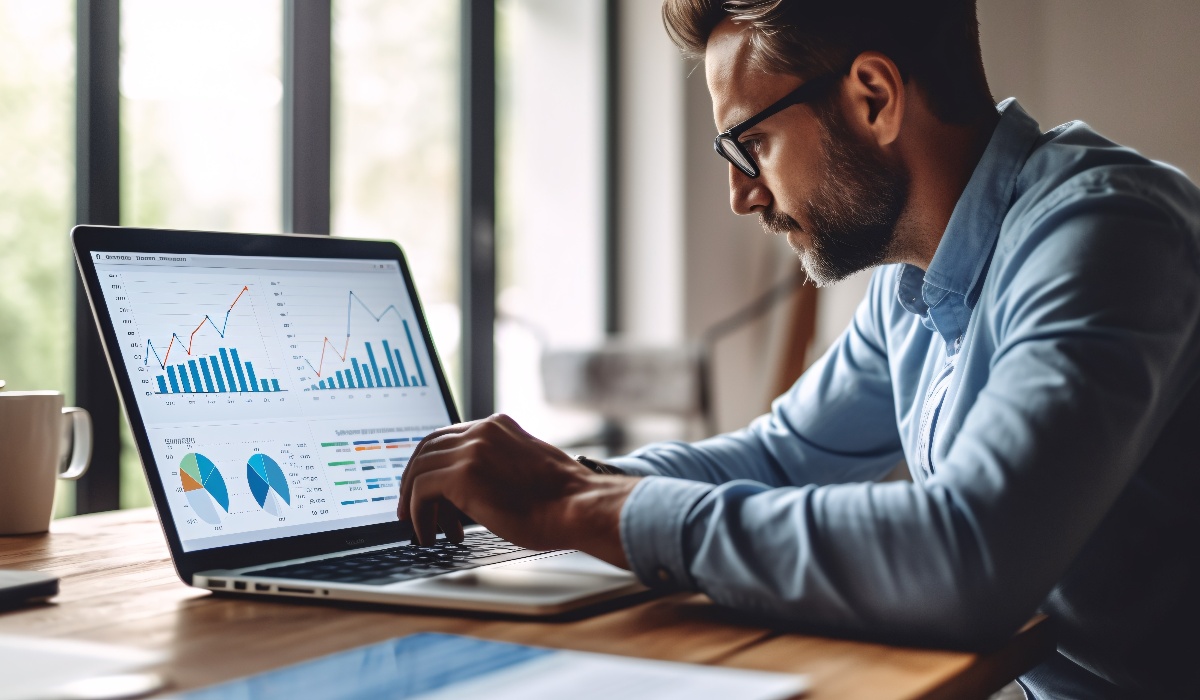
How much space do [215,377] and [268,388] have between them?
0.16 feet

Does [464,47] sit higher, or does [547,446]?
[464,47]

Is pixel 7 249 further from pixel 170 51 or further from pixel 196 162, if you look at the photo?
pixel 170 51

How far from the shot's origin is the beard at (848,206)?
110 cm

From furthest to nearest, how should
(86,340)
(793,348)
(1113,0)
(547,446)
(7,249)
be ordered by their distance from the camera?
(7,249) → (793,348) → (1113,0) → (86,340) → (547,446)

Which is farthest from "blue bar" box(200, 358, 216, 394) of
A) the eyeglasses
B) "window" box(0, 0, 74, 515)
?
"window" box(0, 0, 74, 515)

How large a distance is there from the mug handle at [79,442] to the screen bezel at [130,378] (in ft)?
0.91

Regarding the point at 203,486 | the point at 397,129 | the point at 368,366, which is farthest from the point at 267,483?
the point at 397,129

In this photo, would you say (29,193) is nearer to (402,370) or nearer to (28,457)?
(28,457)

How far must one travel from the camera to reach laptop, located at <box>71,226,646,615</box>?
83 cm

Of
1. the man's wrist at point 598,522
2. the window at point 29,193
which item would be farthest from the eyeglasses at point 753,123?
the window at point 29,193

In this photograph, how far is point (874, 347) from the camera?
1.31 m

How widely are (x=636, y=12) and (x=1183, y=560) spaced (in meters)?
2.82

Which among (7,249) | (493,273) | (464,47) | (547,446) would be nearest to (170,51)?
(464,47)

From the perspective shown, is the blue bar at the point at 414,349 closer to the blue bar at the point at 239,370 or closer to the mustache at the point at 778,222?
the blue bar at the point at 239,370
